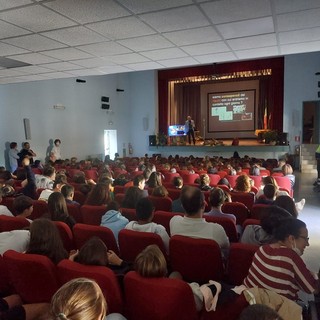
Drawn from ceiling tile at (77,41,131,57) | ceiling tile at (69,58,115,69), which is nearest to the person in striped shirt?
ceiling tile at (77,41,131,57)

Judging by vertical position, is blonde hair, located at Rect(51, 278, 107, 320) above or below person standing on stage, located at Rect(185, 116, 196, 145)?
below

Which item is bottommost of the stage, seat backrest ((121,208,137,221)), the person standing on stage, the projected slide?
the stage

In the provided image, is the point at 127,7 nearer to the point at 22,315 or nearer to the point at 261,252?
the point at 261,252

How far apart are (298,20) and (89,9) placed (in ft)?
8.54

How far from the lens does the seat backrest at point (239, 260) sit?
7.39 feet

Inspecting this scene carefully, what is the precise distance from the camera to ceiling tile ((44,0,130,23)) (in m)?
3.19

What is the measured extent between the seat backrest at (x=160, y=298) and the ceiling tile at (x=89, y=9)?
9.34 feet

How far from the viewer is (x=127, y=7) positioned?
3.31 meters

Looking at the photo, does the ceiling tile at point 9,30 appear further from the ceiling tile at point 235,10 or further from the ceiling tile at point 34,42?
the ceiling tile at point 235,10

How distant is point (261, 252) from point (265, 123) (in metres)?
16.0

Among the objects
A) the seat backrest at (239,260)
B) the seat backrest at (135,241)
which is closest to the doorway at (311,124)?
the seat backrest at (239,260)

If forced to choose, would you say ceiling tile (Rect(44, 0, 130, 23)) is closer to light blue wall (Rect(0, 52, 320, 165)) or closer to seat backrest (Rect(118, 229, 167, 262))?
seat backrest (Rect(118, 229, 167, 262))

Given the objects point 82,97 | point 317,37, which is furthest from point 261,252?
point 82,97

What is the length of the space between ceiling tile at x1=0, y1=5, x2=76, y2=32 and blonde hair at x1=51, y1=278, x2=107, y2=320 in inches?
125
